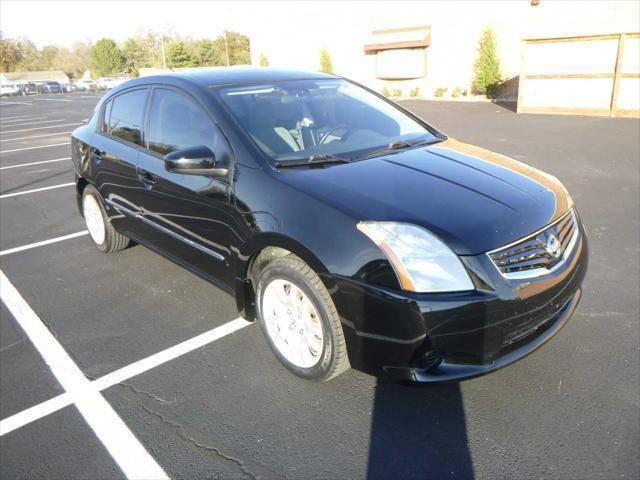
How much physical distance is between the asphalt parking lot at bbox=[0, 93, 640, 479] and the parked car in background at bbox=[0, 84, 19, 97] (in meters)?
59.3

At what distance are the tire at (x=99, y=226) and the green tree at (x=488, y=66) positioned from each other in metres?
21.0

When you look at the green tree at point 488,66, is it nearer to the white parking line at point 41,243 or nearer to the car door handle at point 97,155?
the white parking line at point 41,243

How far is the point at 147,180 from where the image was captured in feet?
12.9

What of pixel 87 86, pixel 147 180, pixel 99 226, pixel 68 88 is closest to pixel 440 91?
pixel 99 226

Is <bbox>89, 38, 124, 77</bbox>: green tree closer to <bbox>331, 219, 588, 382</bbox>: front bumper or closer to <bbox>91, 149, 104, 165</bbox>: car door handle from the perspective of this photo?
<bbox>91, 149, 104, 165</bbox>: car door handle

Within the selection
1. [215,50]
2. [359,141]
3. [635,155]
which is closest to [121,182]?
[359,141]

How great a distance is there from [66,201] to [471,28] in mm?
21573

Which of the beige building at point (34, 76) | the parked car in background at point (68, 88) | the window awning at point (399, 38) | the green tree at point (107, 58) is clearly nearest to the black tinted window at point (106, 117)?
the window awning at point (399, 38)

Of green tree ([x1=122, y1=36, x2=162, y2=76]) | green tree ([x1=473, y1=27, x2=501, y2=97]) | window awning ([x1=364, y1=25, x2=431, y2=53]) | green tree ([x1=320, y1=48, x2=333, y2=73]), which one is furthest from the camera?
green tree ([x1=122, y1=36, x2=162, y2=76])

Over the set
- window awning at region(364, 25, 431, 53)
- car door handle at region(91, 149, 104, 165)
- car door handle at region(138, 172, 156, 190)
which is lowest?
car door handle at region(138, 172, 156, 190)

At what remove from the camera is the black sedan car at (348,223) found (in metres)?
2.42

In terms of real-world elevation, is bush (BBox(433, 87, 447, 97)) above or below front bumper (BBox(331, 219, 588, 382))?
below

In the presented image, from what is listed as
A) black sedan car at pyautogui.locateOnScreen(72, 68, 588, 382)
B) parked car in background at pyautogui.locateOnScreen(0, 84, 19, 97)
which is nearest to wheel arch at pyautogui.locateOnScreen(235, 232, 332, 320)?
black sedan car at pyautogui.locateOnScreen(72, 68, 588, 382)

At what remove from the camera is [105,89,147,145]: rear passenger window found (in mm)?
4160
